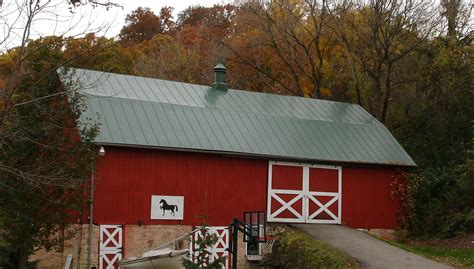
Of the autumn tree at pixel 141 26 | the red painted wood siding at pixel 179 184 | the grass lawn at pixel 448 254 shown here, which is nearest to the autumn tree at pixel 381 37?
the grass lawn at pixel 448 254

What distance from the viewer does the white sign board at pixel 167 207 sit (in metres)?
18.8

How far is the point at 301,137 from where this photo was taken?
72.1 feet

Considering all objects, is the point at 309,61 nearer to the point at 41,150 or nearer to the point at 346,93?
the point at 346,93

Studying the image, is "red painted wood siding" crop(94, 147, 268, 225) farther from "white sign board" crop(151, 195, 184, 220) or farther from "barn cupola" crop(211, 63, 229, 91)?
"barn cupola" crop(211, 63, 229, 91)

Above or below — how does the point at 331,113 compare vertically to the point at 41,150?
above

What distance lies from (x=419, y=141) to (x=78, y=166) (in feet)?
54.4

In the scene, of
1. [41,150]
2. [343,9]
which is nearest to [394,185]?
[343,9]

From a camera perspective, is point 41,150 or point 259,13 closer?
point 41,150

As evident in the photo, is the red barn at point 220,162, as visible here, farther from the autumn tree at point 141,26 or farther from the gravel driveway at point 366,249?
the autumn tree at point 141,26

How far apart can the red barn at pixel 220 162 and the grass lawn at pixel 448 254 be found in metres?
2.13

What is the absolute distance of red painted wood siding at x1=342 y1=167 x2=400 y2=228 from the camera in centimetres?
2200

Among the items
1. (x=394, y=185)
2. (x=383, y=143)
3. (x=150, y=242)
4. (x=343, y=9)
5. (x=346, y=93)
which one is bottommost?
(x=150, y=242)

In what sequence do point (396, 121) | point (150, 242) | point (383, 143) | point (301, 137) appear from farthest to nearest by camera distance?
point (396, 121)
point (383, 143)
point (301, 137)
point (150, 242)

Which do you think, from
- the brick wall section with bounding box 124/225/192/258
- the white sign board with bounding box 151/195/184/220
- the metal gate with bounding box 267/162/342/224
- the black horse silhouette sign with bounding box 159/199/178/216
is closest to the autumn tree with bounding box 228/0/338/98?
the metal gate with bounding box 267/162/342/224
